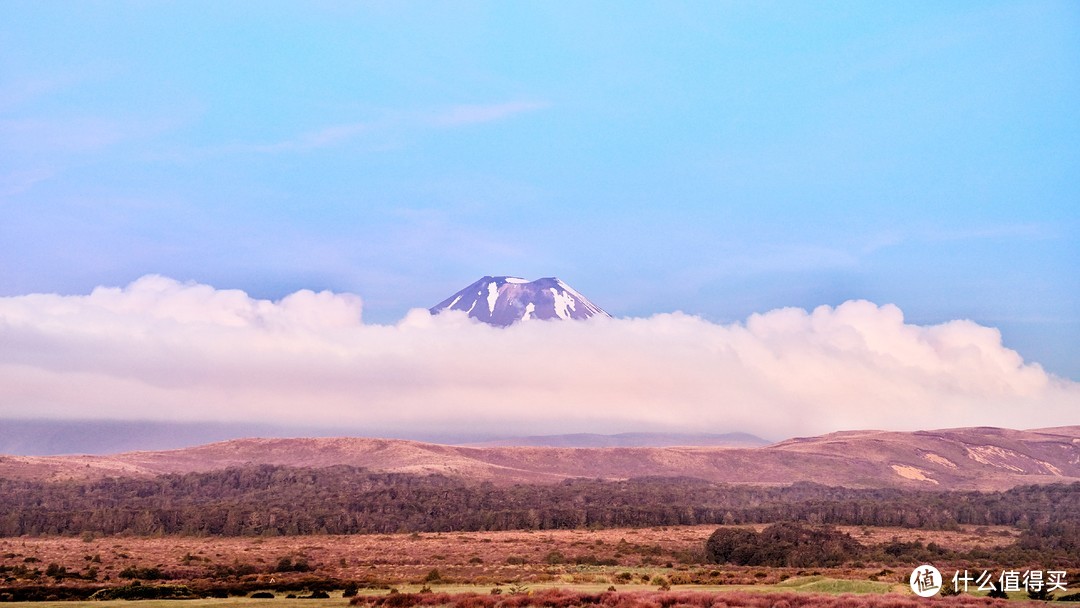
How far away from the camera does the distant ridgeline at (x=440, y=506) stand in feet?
359

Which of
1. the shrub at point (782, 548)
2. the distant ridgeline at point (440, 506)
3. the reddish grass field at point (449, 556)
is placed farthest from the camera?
the distant ridgeline at point (440, 506)

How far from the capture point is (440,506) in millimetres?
126750

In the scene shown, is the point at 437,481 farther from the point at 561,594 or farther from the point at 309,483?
the point at 561,594

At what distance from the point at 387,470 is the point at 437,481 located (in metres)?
21.4

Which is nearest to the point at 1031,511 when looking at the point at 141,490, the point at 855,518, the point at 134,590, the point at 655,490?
the point at 855,518

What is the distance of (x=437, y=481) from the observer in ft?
573

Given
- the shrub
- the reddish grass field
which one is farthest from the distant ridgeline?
the shrub

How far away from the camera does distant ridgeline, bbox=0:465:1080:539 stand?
359 ft

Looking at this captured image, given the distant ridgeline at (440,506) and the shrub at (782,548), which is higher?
the shrub at (782,548)

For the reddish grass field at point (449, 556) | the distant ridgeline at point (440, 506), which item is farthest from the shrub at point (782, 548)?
the distant ridgeline at point (440, 506)

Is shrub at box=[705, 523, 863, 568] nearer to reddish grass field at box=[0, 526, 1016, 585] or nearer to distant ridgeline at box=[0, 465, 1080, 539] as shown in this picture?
reddish grass field at box=[0, 526, 1016, 585]

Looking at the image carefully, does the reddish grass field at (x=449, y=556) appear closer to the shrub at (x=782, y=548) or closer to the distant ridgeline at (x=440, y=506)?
the shrub at (x=782, y=548)

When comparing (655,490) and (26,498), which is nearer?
(26,498)

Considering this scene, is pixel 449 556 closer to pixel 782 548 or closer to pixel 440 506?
pixel 782 548
